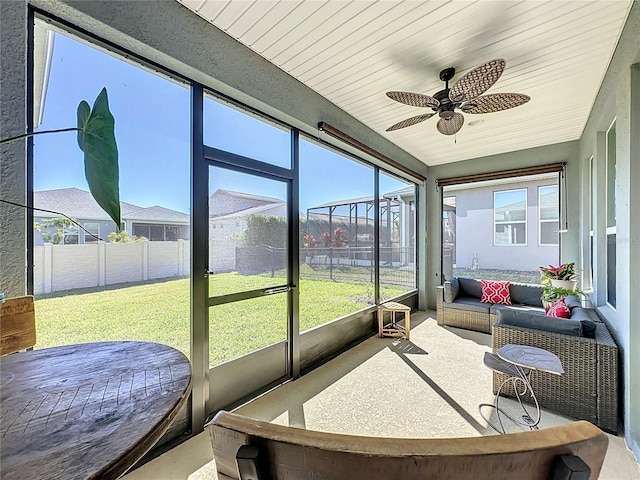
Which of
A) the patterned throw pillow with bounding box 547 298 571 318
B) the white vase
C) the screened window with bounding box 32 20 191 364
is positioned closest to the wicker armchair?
the patterned throw pillow with bounding box 547 298 571 318

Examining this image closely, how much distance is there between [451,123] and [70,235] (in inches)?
119

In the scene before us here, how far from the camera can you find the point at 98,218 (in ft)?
5.48

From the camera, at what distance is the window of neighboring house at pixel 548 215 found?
516cm

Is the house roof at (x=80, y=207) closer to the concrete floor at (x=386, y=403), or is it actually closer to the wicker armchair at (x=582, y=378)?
the concrete floor at (x=386, y=403)

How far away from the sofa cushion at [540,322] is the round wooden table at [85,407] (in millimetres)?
2647

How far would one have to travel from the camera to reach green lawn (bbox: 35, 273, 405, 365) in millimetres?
1548

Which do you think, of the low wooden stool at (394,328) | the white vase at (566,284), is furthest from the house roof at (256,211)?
the white vase at (566,284)

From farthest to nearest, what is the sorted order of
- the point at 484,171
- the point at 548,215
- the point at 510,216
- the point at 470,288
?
the point at 510,216
the point at 548,215
the point at 484,171
the point at 470,288

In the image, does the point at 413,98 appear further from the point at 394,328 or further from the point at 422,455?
the point at 394,328

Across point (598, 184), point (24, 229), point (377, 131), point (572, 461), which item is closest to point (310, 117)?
point (377, 131)

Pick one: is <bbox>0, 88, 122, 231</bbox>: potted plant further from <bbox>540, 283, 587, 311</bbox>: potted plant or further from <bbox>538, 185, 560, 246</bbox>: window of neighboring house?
<bbox>538, 185, 560, 246</bbox>: window of neighboring house

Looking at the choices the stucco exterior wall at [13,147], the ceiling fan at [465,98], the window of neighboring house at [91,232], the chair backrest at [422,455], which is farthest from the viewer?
the ceiling fan at [465,98]

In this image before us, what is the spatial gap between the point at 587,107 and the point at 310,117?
3124 mm

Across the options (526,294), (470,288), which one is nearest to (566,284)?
(526,294)
